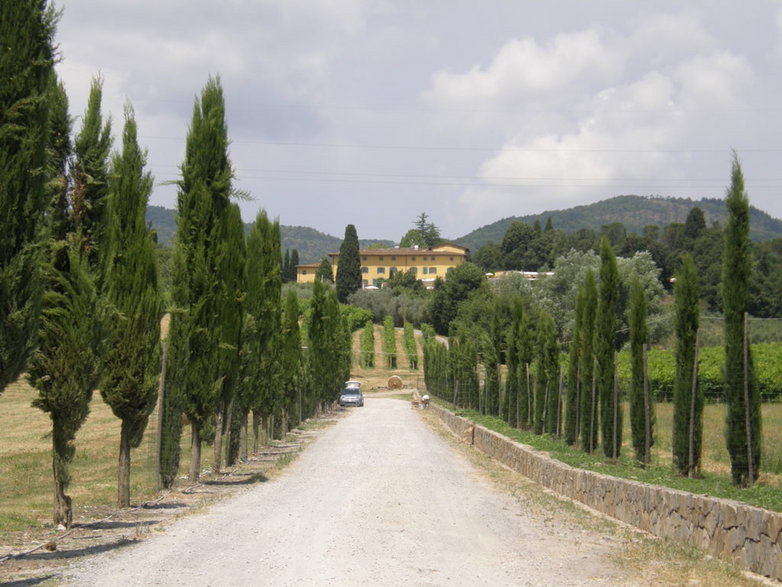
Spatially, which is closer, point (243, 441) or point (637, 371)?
point (637, 371)

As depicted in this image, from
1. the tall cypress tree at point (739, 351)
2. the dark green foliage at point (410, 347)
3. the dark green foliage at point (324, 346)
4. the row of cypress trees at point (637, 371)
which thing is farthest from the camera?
the dark green foliage at point (410, 347)

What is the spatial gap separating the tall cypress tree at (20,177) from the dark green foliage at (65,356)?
245 centimetres

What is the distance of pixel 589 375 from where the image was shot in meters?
20.4

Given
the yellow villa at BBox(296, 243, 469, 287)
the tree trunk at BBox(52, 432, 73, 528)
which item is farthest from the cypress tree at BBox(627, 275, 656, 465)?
the yellow villa at BBox(296, 243, 469, 287)

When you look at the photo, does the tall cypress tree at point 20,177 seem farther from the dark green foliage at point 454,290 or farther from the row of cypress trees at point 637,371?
the dark green foliage at point 454,290

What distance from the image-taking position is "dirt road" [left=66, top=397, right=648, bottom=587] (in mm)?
7449

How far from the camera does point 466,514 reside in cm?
1188

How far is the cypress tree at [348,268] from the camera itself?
121500mm

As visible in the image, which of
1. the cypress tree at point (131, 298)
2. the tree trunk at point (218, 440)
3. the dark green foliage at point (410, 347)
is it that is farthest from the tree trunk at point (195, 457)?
the dark green foliage at point (410, 347)

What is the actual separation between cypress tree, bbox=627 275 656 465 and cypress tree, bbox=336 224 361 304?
10479cm

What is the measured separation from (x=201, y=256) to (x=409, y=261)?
141 m

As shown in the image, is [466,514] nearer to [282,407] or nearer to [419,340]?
[282,407]

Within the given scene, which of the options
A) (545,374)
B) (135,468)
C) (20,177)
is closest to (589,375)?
(545,374)

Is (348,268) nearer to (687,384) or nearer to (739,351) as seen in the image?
(687,384)
